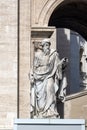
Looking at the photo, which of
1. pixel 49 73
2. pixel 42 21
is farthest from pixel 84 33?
pixel 49 73

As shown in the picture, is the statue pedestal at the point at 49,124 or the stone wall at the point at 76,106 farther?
the stone wall at the point at 76,106

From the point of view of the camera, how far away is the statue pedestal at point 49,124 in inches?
521

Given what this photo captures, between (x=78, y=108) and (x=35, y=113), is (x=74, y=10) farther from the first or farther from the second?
(x=35, y=113)

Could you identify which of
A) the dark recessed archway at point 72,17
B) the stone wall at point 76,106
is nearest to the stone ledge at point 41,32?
the dark recessed archway at point 72,17

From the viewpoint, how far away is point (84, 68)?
49.0 meters

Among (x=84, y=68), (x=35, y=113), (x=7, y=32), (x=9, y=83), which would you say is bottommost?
(x=35, y=113)

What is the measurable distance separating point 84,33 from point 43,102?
1184 centimetres

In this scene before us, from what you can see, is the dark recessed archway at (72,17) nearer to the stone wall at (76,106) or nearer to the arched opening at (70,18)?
the arched opening at (70,18)

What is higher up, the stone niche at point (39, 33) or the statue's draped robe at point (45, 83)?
the stone niche at point (39, 33)

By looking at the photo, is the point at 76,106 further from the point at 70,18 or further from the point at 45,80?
the point at 45,80

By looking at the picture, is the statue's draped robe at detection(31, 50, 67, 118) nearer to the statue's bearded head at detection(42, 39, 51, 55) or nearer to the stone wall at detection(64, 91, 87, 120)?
the statue's bearded head at detection(42, 39, 51, 55)

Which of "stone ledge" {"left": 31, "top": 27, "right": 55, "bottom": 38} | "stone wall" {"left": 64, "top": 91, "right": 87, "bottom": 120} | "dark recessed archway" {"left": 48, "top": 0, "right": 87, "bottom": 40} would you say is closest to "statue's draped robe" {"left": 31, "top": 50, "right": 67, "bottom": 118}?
"stone ledge" {"left": 31, "top": 27, "right": 55, "bottom": 38}

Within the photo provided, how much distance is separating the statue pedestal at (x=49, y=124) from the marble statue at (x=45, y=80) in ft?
5.78

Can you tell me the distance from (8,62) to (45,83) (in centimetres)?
323
